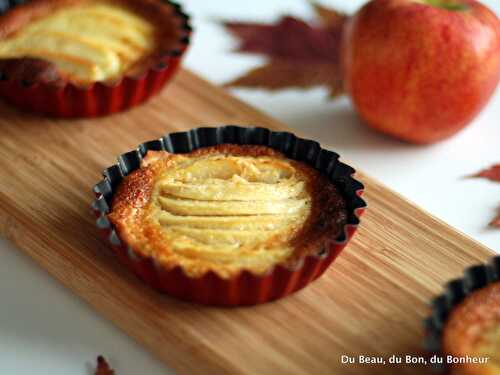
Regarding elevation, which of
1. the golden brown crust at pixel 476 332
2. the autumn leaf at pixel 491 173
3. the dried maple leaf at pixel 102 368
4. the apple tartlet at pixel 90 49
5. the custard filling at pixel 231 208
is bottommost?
the dried maple leaf at pixel 102 368

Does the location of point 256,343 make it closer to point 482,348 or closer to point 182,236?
point 182,236

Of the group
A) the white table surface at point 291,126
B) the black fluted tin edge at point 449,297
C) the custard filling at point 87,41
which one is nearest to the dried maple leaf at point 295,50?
the white table surface at point 291,126

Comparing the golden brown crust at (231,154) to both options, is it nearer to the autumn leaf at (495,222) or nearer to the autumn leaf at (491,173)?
the autumn leaf at (495,222)

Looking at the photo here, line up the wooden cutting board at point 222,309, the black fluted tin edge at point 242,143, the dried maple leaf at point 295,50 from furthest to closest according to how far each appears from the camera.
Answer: the dried maple leaf at point 295,50
the black fluted tin edge at point 242,143
the wooden cutting board at point 222,309

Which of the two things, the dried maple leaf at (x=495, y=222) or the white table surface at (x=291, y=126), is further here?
the dried maple leaf at (x=495, y=222)

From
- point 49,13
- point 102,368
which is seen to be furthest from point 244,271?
point 49,13

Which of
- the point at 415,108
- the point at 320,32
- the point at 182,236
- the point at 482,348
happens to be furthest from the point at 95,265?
the point at 320,32

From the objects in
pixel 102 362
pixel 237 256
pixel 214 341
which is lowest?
pixel 102 362
